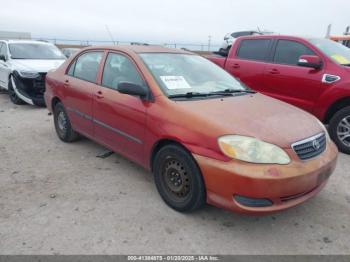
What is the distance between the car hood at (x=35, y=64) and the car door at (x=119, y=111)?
454 cm

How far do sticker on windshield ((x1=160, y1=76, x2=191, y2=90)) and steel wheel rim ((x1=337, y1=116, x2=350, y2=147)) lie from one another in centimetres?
275

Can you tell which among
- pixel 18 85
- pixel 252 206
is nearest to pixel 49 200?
pixel 252 206

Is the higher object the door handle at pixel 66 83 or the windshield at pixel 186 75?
the windshield at pixel 186 75

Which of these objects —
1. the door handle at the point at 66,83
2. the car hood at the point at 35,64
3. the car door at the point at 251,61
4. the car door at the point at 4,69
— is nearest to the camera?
the door handle at the point at 66,83

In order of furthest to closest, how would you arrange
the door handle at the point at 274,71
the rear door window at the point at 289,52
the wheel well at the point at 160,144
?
the door handle at the point at 274,71
the rear door window at the point at 289,52
the wheel well at the point at 160,144

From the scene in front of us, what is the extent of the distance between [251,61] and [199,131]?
154 inches

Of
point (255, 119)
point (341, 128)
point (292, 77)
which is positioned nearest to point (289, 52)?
point (292, 77)

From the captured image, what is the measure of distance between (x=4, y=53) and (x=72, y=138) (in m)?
5.39

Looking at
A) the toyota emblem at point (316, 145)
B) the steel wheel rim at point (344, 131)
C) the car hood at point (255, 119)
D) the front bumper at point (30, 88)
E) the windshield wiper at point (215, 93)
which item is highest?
the windshield wiper at point (215, 93)

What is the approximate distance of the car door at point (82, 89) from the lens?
438cm

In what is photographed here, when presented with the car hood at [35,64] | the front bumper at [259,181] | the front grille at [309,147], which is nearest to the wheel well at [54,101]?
the car hood at [35,64]

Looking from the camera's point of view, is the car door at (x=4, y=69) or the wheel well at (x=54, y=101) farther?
the car door at (x=4, y=69)

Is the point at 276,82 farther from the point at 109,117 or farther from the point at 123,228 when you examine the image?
the point at 123,228

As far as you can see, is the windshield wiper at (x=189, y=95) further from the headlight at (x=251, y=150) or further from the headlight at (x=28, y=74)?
the headlight at (x=28, y=74)
